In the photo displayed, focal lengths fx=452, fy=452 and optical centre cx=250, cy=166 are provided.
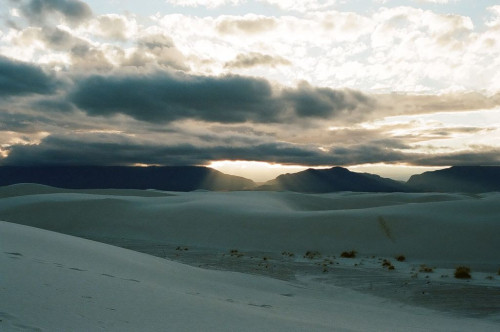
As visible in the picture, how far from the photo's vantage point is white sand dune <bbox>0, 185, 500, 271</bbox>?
2447 cm

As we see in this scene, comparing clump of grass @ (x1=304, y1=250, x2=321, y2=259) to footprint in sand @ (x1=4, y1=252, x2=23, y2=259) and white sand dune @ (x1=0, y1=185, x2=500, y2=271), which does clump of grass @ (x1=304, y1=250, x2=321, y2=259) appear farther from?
footprint in sand @ (x1=4, y1=252, x2=23, y2=259)

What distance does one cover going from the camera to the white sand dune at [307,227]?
24466 mm

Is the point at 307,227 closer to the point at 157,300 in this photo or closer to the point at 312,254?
the point at 312,254

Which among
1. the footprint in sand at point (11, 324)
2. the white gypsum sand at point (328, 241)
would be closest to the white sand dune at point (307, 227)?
the white gypsum sand at point (328, 241)

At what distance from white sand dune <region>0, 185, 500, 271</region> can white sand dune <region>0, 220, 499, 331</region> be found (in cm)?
1147

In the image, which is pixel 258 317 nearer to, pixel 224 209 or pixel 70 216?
pixel 224 209

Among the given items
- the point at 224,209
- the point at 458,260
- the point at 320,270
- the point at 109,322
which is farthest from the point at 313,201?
the point at 109,322

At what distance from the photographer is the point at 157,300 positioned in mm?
7555

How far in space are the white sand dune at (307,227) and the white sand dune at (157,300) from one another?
37.6 feet

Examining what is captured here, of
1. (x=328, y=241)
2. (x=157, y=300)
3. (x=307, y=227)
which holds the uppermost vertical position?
(x=157, y=300)

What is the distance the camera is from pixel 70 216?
131ft

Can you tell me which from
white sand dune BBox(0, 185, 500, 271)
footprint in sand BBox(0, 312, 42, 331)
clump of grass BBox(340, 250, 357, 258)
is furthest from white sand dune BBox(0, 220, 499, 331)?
white sand dune BBox(0, 185, 500, 271)

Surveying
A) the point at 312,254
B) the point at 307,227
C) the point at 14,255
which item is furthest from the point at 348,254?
the point at 14,255

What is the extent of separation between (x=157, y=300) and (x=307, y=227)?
75.2 feet
